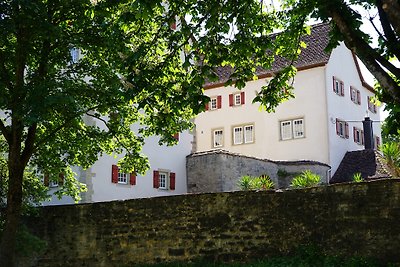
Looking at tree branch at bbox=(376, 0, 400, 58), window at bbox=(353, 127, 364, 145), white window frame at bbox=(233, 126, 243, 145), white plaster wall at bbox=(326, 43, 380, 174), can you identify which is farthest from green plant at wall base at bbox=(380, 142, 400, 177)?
window at bbox=(353, 127, 364, 145)

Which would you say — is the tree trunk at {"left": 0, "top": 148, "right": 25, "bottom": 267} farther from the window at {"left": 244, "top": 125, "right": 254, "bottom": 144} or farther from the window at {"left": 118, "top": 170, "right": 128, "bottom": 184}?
the window at {"left": 244, "top": 125, "right": 254, "bottom": 144}

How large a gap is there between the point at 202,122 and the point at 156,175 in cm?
995

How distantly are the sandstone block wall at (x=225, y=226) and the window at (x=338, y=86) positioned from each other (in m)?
20.1

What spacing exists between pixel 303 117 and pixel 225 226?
18896 mm

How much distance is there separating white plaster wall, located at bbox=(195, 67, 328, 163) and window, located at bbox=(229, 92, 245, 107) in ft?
0.75

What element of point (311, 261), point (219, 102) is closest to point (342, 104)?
point (219, 102)

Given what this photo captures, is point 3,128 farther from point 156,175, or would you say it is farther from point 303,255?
point 156,175

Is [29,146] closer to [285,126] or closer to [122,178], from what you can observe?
[122,178]

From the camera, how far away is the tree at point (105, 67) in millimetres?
9914

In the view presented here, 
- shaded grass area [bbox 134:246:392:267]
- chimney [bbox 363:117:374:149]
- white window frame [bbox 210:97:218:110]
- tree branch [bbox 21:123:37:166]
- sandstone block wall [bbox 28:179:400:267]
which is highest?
white window frame [bbox 210:97:218:110]

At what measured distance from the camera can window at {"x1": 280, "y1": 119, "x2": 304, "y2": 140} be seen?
32625 mm

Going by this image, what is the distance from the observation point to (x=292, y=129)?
3288 cm

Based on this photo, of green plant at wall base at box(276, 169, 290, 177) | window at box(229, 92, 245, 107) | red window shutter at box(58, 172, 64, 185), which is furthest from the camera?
window at box(229, 92, 245, 107)

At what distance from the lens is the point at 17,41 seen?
44.7 ft
